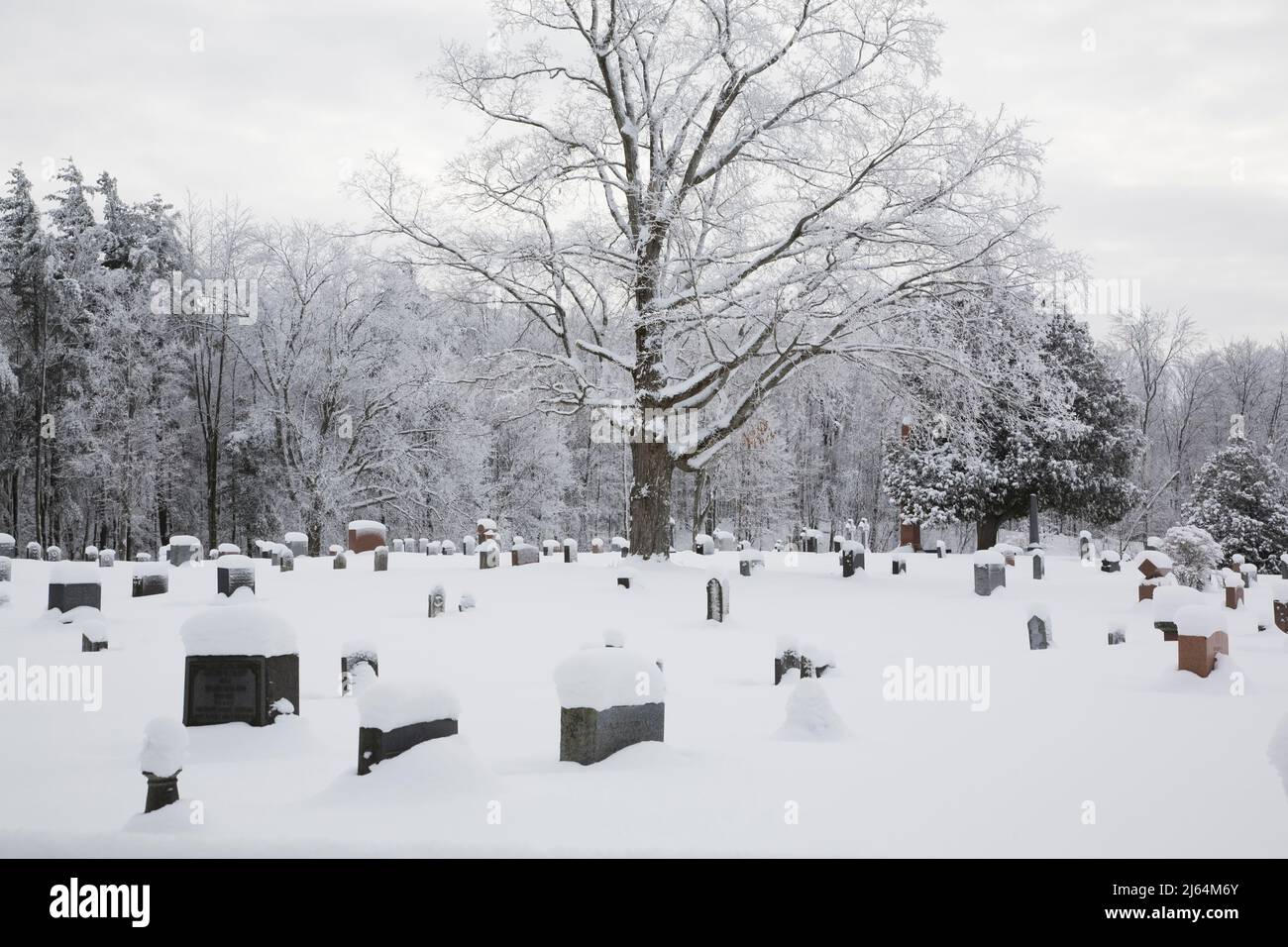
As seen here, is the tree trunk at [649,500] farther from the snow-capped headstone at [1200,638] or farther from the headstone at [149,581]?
the snow-capped headstone at [1200,638]

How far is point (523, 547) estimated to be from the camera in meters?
20.0

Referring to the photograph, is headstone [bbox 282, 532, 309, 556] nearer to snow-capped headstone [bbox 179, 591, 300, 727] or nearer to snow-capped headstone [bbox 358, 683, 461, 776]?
snow-capped headstone [bbox 179, 591, 300, 727]

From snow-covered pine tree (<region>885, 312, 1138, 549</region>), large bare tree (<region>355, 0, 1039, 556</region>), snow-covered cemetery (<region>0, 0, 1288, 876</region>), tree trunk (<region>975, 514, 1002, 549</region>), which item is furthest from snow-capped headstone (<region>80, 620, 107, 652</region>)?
tree trunk (<region>975, 514, 1002, 549</region>)

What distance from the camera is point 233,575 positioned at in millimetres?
13594

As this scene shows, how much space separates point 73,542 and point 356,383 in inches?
612

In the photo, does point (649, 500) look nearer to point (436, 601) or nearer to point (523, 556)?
point (523, 556)

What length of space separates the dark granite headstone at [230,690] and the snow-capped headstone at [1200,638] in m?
7.65

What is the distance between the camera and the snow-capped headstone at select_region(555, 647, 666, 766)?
5562mm

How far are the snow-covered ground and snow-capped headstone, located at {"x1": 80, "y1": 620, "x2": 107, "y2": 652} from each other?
0.21 metres

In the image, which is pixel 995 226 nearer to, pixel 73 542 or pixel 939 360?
pixel 939 360

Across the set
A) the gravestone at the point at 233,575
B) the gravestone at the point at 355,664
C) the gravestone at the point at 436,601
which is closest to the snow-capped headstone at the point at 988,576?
the gravestone at the point at 436,601

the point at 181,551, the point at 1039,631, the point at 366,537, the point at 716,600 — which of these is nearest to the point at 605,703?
the point at 1039,631

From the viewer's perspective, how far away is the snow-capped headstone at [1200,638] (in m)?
7.96

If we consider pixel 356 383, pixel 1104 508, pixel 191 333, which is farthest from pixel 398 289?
pixel 1104 508
